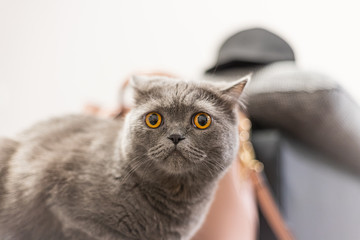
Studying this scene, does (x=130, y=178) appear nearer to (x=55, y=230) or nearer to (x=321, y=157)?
(x=55, y=230)

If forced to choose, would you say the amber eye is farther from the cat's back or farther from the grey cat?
the cat's back

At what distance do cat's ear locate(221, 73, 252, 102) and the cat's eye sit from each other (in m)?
Result: 0.13

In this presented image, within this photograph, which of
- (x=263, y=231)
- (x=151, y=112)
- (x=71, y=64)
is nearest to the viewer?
(x=151, y=112)

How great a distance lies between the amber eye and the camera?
20.6 inches

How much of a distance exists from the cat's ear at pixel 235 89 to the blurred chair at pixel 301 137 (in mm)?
417

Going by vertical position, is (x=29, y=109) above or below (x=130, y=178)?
below

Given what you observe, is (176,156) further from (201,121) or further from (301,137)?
(301,137)

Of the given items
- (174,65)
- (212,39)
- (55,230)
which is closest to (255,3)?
(212,39)

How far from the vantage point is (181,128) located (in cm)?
51

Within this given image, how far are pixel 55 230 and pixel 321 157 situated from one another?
0.90 meters

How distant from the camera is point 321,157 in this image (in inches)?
43.8

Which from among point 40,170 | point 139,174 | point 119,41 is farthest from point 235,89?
point 119,41

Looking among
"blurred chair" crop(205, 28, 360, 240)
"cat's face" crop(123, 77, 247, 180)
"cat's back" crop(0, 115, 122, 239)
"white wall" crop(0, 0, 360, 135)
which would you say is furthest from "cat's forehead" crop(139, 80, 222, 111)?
"white wall" crop(0, 0, 360, 135)

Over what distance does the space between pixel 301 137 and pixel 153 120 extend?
2.33ft
